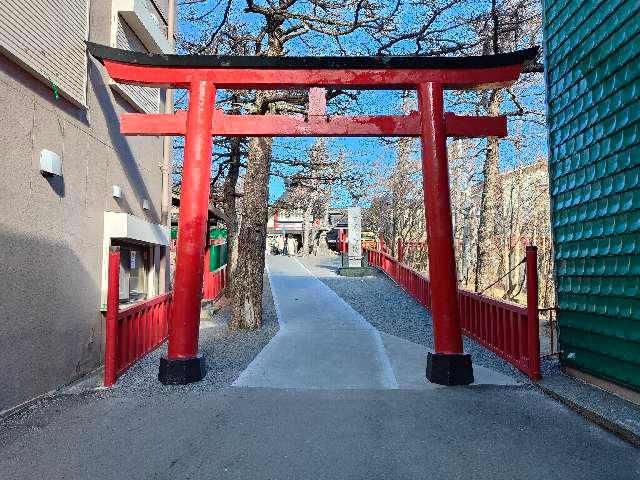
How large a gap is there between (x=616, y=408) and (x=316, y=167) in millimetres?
12633

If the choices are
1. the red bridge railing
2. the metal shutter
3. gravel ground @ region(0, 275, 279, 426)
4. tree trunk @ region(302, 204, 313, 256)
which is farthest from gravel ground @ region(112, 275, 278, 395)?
tree trunk @ region(302, 204, 313, 256)

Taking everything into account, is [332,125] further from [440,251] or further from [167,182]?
[167,182]

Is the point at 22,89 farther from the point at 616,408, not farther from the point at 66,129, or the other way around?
the point at 616,408

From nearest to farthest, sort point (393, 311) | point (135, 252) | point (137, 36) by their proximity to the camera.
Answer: point (137, 36)
point (135, 252)
point (393, 311)

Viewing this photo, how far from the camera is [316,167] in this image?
52.4 ft

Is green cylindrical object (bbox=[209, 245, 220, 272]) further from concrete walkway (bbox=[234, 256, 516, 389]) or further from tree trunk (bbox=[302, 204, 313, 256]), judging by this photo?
tree trunk (bbox=[302, 204, 313, 256])

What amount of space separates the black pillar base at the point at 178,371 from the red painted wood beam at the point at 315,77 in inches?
136

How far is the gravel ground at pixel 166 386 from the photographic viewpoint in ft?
15.6

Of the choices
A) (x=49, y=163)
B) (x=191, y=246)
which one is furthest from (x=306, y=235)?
(x=49, y=163)

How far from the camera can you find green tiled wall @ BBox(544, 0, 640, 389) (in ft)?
15.0

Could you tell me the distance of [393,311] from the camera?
11539 mm

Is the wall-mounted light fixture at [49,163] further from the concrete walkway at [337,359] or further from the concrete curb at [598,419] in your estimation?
the concrete curb at [598,419]

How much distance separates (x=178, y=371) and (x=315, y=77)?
3.95 meters

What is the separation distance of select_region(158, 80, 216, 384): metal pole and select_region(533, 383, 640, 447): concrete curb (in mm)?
3910
